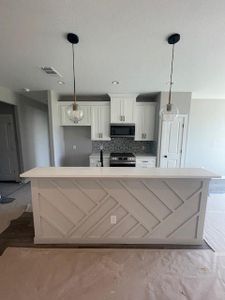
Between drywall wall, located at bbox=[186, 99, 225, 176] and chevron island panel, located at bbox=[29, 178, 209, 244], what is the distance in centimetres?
342

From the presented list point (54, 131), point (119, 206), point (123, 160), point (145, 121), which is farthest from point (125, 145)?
point (119, 206)

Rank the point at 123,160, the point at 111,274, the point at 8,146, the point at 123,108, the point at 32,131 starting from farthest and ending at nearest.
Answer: the point at 32,131 < the point at 8,146 < the point at 123,108 < the point at 123,160 < the point at 111,274

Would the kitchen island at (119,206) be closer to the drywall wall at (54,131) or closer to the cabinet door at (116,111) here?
the drywall wall at (54,131)

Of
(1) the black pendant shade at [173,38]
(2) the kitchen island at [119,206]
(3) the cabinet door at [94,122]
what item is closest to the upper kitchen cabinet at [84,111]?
(3) the cabinet door at [94,122]

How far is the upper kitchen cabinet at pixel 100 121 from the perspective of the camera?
15.0ft

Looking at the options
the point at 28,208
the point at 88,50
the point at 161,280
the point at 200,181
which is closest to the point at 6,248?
the point at 28,208

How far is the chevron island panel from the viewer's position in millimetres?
2172

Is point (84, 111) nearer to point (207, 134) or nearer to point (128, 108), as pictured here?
point (128, 108)

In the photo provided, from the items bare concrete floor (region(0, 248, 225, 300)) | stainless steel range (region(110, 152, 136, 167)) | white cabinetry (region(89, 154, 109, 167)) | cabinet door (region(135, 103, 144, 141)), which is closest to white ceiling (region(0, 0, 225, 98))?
cabinet door (region(135, 103, 144, 141))

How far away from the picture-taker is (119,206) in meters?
2.21

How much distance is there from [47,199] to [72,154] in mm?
3027

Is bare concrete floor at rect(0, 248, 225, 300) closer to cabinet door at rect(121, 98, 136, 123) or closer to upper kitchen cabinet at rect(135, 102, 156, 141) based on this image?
upper kitchen cabinet at rect(135, 102, 156, 141)

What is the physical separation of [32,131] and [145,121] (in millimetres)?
3680

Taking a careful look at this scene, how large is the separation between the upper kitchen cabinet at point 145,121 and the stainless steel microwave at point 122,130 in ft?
0.59
